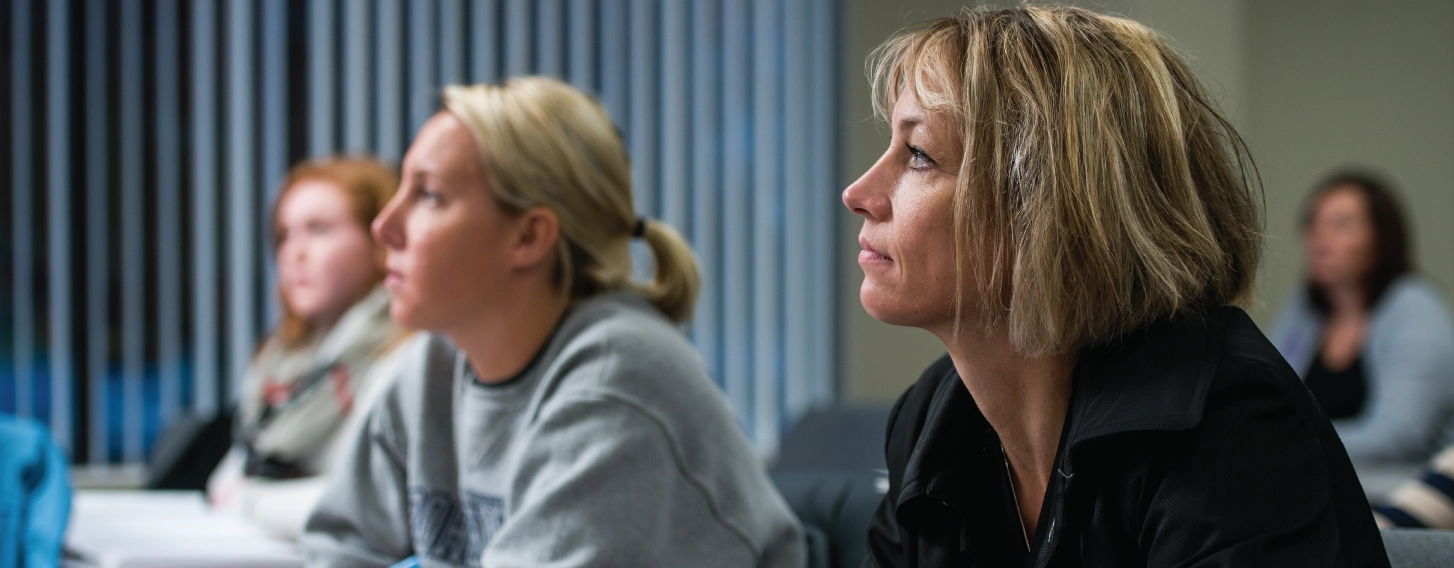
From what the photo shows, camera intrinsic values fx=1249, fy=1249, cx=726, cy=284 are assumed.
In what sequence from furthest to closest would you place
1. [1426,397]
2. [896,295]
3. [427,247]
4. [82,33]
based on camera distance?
[82,33] < [1426,397] < [427,247] < [896,295]

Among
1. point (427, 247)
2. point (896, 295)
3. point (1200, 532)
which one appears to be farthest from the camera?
point (427, 247)

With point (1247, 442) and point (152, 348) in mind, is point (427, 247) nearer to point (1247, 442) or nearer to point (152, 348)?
point (1247, 442)

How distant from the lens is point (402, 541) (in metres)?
1.77

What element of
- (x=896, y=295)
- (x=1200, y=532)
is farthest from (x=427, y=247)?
(x=1200, y=532)

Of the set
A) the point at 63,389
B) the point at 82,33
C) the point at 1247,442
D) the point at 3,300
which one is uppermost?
the point at 82,33

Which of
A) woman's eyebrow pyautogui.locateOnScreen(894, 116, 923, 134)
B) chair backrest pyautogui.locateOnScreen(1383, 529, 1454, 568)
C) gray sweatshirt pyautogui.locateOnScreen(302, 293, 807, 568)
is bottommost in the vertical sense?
gray sweatshirt pyautogui.locateOnScreen(302, 293, 807, 568)

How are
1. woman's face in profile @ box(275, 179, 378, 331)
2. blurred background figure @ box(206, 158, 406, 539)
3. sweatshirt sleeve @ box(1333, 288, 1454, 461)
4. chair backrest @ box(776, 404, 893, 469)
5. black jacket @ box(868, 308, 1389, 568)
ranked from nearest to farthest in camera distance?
1. black jacket @ box(868, 308, 1389, 568)
2. chair backrest @ box(776, 404, 893, 469)
3. blurred background figure @ box(206, 158, 406, 539)
4. woman's face in profile @ box(275, 179, 378, 331)
5. sweatshirt sleeve @ box(1333, 288, 1454, 461)

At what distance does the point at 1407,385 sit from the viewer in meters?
3.55

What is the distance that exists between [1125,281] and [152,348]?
3.57 m

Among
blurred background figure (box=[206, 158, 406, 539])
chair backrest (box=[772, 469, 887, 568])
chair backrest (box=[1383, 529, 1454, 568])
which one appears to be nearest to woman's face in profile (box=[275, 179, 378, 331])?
blurred background figure (box=[206, 158, 406, 539])

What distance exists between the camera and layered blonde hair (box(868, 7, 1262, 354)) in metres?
0.96

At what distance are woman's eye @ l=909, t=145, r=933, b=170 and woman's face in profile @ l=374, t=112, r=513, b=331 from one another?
74cm

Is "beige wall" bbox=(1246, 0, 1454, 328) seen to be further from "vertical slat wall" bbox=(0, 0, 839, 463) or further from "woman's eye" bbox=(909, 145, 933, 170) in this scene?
"woman's eye" bbox=(909, 145, 933, 170)

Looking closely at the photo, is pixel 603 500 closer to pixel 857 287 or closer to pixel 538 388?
pixel 538 388
